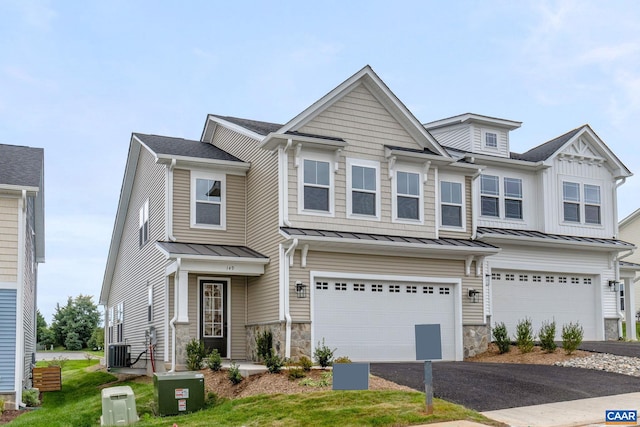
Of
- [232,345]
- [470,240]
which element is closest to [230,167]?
[232,345]

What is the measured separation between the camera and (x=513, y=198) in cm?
2672

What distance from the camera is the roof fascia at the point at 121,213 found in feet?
86.3

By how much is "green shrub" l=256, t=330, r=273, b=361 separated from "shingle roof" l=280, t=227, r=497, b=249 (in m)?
2.78

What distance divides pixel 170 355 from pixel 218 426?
759 centimetres

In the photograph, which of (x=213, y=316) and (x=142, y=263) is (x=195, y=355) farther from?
(x=142, y=263)

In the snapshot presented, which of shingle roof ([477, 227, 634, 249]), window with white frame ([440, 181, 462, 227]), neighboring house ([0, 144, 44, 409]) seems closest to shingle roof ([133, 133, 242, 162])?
neighboring house ([0, 144, 44, 409])

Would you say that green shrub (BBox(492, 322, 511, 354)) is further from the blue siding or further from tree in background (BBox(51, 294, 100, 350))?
tree in background (BBox(51, 294, 100, 350))

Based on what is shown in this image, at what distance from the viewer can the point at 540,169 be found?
88.6ft

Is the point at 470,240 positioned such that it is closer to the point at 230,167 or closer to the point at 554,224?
the point at 554,224

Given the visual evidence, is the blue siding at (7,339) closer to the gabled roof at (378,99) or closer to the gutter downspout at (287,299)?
the gutter downspout at (287,299)

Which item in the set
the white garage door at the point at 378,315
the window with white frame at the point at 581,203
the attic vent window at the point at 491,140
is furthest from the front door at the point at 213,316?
the window with white frame at the point at 581,203

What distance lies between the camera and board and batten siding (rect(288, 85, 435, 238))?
66.9ft

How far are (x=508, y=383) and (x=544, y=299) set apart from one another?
35.8 feet

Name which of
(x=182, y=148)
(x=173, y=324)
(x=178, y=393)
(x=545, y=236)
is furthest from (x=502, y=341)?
(x=182, y=148)
